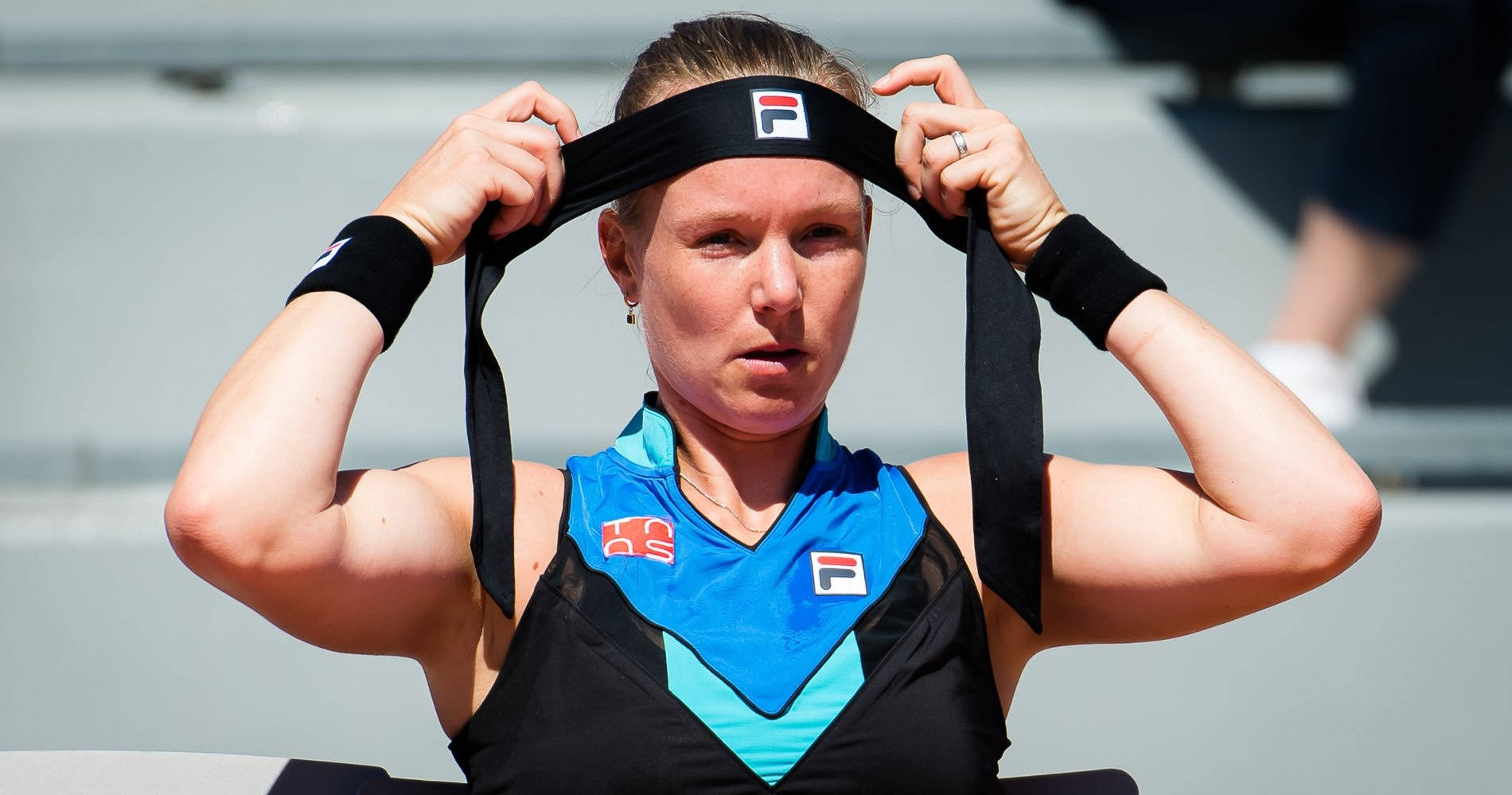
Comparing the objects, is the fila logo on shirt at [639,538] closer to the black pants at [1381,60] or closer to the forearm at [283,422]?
the forearm at [283,422]

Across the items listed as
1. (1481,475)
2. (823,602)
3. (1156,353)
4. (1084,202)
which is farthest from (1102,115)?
(823,602)

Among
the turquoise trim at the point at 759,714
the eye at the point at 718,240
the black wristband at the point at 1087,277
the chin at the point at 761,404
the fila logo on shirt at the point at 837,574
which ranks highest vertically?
the eye at the point at 718,240

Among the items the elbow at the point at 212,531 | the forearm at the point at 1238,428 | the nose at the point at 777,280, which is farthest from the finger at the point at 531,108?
the forearm at the point at 1238,428

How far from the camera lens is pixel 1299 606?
261 cm

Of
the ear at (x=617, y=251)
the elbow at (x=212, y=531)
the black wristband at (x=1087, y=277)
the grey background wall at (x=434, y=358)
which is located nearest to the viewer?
the elbow at (x=212, y=531)

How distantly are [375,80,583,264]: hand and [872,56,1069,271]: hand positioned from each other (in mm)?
356

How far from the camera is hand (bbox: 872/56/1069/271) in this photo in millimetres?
1391

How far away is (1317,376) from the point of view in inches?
112

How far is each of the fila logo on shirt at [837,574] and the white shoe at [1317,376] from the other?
176cm

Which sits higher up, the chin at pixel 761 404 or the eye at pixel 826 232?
the eye at pixel 826 232

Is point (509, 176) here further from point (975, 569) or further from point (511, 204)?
point (975, 569)

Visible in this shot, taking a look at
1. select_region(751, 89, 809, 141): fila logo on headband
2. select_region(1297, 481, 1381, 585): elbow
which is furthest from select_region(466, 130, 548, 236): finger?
select_region(1297, 481, 1381, 585): elbow

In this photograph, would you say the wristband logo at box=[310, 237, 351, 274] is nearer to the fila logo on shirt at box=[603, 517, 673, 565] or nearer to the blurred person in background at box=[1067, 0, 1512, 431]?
the fila logo on shirt at box=[603, 517, 673, 565]

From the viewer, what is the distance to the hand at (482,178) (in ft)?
4.35
